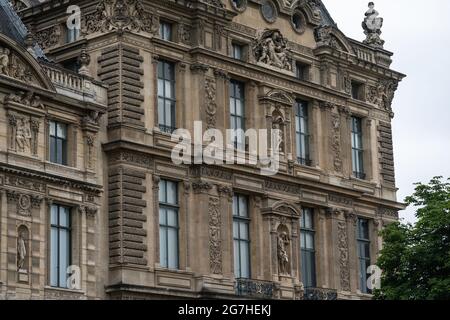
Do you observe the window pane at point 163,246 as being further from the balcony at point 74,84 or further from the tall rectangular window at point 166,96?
the balcony at point 74,84

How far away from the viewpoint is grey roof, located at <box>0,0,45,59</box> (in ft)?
154

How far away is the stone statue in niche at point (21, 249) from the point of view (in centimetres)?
4256

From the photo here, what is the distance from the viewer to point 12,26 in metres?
47.5

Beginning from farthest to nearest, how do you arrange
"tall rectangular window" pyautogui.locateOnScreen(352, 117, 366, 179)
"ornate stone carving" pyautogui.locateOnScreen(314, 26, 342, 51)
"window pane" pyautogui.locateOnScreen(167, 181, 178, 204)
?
"tall rectangular window" pyautogui.locateOnScreen(352, 117, 366, 179), "ornate stone carving" pyautogui.locateOnScreen(314, 26, 342, 51), "window pane" pyautogui.locateOnScreen(167, 181, 178, 204)

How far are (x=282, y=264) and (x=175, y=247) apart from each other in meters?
5.66

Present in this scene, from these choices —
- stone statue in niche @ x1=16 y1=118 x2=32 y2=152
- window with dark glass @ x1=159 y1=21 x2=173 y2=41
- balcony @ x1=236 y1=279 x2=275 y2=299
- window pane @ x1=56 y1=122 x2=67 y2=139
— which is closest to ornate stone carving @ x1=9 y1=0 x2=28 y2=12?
window with dark glass @ x1=159 y1=21 x2=173 y2=41

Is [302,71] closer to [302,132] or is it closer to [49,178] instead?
[302,132]

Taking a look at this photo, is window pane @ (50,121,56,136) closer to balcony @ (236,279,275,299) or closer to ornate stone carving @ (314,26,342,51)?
balcony @ (236,279,275,299)

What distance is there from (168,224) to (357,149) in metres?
13.2

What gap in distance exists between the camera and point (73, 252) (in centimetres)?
4478

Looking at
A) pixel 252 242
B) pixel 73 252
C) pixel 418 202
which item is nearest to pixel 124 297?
pixel 73 252

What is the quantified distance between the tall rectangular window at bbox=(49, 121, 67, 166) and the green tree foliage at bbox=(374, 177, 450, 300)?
1228 cm
